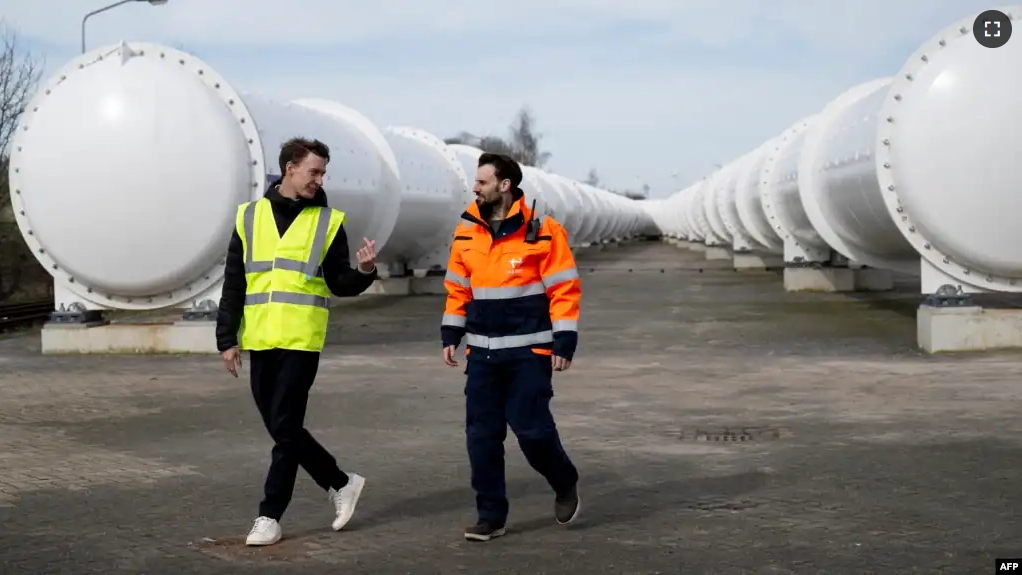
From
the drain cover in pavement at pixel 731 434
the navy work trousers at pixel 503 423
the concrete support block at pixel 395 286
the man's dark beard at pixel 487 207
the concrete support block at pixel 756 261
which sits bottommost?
the concrete support block at pixel 756 261

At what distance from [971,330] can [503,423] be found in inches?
298

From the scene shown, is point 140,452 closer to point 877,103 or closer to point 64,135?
point 64,135

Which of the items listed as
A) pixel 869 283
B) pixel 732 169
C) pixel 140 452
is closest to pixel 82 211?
pixel 140 452

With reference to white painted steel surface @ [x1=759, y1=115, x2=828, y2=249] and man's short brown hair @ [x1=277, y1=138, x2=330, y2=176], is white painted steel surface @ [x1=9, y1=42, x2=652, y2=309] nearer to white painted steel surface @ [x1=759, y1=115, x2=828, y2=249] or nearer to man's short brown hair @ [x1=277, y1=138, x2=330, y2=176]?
man's short brown hair @ [x1=277, y1=138, x2=330, y2=176]

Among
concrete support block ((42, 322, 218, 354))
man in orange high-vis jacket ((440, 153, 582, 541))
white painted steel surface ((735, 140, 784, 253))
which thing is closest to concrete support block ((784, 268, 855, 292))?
white painted steel surface ((735, 140, 784, 253))

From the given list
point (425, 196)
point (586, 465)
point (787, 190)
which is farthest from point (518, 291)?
point (787, 190)

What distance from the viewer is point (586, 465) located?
23.5ft

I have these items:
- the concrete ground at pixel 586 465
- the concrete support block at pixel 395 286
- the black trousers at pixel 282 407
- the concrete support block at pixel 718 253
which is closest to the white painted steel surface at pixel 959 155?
the concrete ground at pixel 586 465

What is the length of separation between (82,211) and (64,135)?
0.75 meters

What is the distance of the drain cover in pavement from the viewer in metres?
7.88

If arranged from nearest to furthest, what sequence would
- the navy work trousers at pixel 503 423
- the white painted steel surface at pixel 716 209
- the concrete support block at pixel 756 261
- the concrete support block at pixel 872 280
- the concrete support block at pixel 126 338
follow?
the navy work trousers at pixel 503 423, the concrete support block at pixel 126 338, the concrete support block at pixel 872 280, the concrete support block at pixel 756 261, the white painted steel surface at pixel 716 209

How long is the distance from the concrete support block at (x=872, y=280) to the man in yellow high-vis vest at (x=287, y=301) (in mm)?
16990

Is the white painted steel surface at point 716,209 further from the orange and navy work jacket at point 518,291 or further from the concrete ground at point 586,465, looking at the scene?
the orange and navy work jacket at point 518,291

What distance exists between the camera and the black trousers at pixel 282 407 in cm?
554
